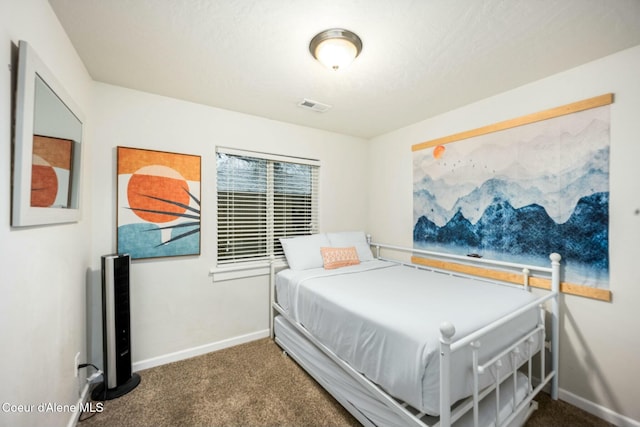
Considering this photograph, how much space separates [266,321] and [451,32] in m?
2.91

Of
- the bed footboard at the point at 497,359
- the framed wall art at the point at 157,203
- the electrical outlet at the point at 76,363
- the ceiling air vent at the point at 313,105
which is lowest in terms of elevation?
the electrical outlet at the point at 76,363

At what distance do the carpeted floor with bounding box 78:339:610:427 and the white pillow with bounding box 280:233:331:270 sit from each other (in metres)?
0.89

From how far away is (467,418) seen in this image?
4.46 ft

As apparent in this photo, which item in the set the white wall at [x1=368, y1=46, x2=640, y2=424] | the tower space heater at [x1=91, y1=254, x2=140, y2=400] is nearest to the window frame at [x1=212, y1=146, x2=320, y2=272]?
the tower space heater at [x1=91, y1=254, x2=140, y2=400]

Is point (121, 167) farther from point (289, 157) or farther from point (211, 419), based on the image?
point (211, 419)

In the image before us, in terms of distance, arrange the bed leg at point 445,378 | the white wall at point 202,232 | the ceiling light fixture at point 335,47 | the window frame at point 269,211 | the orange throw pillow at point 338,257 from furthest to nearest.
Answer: the orange throw pillow at point 338,257, the window frame at point 269,211, the white wall at point 202,232, the ceiling light fixture at point 335,47, the bed leg at point 445,378

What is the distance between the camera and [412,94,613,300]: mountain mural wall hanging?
1.79 meters

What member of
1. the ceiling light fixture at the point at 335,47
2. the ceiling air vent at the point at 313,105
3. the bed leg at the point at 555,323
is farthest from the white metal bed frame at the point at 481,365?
the ceiling air vent at the point at 313,105

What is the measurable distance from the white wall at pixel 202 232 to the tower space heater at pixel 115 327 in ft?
0.78

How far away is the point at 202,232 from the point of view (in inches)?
99.2

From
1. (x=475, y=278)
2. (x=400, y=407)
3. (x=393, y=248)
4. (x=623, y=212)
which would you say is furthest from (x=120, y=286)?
(x=623, y=212)

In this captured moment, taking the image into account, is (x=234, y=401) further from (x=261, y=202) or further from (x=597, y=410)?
(x=597, y=410)

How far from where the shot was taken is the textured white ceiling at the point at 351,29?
4.40 ft

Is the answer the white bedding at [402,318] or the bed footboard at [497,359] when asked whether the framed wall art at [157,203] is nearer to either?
the white bedding at [402,318]
